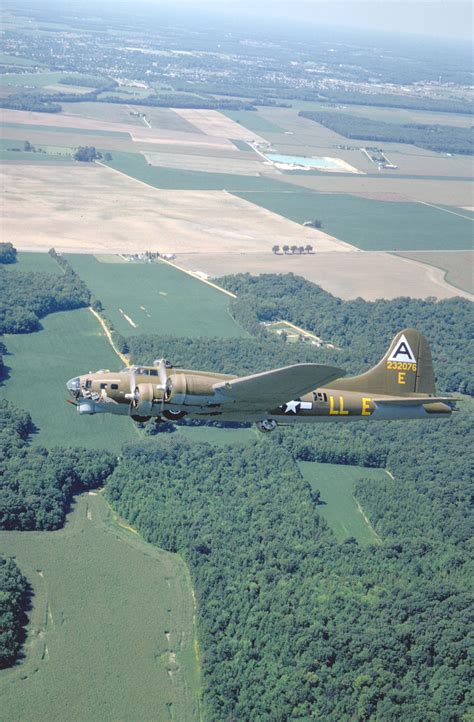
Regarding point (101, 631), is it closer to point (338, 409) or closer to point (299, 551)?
point (299, 551)

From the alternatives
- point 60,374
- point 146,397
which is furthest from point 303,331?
point 146,397

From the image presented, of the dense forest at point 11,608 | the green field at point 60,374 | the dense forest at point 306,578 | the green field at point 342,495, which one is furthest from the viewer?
the green field at point 60,374

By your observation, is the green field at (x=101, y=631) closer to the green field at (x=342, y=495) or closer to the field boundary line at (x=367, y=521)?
the green field at (x=342, y=495)

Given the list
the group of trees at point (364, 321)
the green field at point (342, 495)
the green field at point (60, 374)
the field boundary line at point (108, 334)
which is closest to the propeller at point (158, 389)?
the green field at point (342, 495)

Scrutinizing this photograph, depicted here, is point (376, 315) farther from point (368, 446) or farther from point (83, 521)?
point (83, 521)

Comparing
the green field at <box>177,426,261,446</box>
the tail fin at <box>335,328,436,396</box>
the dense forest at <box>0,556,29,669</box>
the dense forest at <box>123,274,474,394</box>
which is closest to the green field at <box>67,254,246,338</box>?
the dense forest at <box>123,274,474,394</box>
